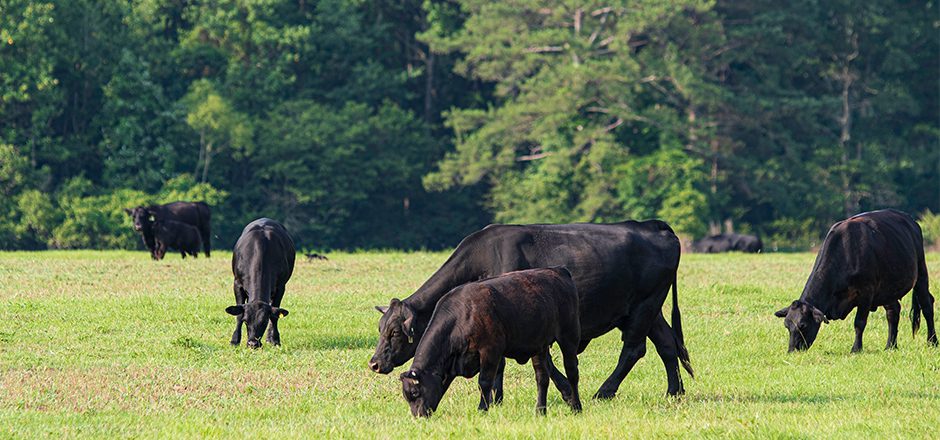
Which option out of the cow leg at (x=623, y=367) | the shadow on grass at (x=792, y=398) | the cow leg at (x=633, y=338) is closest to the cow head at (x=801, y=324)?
the shadow on grass at (x=792, y=398)

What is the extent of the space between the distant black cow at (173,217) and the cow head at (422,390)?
927 inches

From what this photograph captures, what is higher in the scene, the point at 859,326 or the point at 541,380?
the point at 541,380

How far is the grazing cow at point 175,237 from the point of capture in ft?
112

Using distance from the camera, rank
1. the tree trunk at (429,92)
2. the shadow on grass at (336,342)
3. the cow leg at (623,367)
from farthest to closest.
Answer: the tree trunk at (429,92) < the shadow on grass at (336,342) < the cow leg at (623,367)

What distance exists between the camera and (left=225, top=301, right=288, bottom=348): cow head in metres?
17.3

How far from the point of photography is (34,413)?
12.3 m

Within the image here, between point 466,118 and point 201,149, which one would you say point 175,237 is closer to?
point 201,149

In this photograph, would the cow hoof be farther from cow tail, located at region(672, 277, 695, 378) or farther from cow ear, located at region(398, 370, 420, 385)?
cow ear, located at region(398, 370, 420, 385)

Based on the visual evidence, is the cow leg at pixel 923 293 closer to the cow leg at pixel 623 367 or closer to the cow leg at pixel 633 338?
the cow leg at pixel 633 338

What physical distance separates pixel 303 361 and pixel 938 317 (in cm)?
1031

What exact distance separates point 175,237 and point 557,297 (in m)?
23.6

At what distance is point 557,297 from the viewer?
39.7ft

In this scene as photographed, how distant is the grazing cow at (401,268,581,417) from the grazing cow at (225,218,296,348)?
18.7ft

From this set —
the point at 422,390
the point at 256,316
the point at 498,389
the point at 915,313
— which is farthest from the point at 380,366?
the point at 915,313
